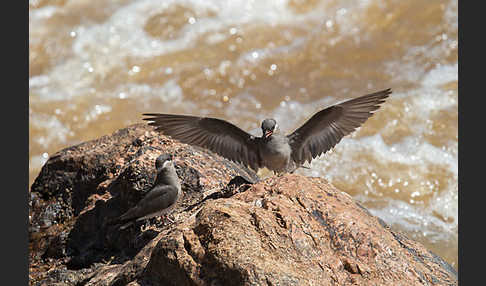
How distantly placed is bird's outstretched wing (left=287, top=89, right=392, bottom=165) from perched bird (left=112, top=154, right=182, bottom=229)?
5.56ft

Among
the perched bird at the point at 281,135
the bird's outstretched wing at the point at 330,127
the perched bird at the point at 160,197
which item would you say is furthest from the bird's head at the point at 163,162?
the bird's outstretched wing at the point at 330,127

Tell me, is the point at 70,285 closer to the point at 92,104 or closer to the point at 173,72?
the point at 92,104

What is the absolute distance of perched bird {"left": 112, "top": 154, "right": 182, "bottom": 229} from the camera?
604cm

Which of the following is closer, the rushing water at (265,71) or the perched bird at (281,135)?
the perched bird at (281,135)

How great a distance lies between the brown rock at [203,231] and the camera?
15.3ft

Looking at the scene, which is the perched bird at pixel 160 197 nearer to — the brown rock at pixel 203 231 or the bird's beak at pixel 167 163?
the bird's beak at pixel 167 163

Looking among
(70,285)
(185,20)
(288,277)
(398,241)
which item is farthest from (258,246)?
(185,20)

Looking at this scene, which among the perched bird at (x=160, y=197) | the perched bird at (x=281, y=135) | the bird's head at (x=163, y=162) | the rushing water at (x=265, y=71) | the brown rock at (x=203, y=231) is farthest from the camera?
the rushing water at (x=265, y=71)

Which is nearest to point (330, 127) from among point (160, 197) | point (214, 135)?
point (214, 135)

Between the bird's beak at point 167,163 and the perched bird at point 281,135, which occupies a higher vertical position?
the perched bird at point 281,135

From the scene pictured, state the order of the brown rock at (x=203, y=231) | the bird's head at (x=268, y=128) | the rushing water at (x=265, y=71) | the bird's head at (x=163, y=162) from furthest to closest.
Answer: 1. the rushing water at (x=265, y=71)
2. the bird's head at (x=268, y=128)
3. the bird's head at (x=163, y=162)
4. the brown rock at (x=203, y=231)

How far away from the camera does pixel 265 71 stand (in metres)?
15.3

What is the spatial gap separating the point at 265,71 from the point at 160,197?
969 centimetres

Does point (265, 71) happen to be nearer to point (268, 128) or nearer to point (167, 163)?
point (268, 128)
